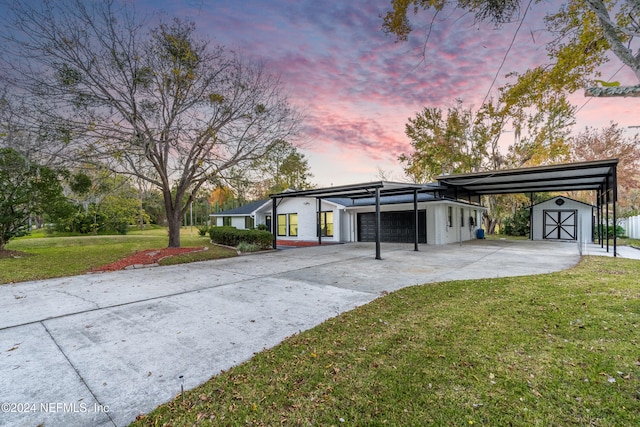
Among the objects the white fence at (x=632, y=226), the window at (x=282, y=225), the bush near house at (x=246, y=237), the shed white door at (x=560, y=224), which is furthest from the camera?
the window at (x=282, y=225)

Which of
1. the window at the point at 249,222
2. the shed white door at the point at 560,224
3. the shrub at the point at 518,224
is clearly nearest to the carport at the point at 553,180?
the shed white door at the point at 560,224

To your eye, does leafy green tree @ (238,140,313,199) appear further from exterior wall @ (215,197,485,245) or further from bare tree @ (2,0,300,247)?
exterior wall @ (215,197,485,245)

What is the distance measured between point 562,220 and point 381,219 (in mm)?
11467

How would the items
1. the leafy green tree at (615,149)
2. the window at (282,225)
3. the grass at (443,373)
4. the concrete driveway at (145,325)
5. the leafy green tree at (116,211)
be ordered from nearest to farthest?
the grass at (443,373) → the concrete driveway at (145,325) → the window at (282,225) → the leafy green tree at (615,149) → the leafy green tree at (116,211)

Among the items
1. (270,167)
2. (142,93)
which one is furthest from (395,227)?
(142,93)

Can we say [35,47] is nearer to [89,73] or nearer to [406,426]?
[89,73]

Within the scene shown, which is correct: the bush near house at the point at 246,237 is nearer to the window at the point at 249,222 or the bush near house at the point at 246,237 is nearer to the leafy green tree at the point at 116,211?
Answer: the window at the point at 249,222

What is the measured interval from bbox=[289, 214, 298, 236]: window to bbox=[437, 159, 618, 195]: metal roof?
10116 millimetres

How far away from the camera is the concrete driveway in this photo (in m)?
2.49

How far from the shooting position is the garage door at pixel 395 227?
54.6 ft

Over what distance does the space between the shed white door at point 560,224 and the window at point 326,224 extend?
1383 cm

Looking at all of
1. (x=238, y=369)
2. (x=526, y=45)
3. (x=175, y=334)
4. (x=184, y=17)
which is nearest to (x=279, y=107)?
(x=184, y=17)

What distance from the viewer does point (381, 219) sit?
58.5 ft

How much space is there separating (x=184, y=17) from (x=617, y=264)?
1593 centimetres
